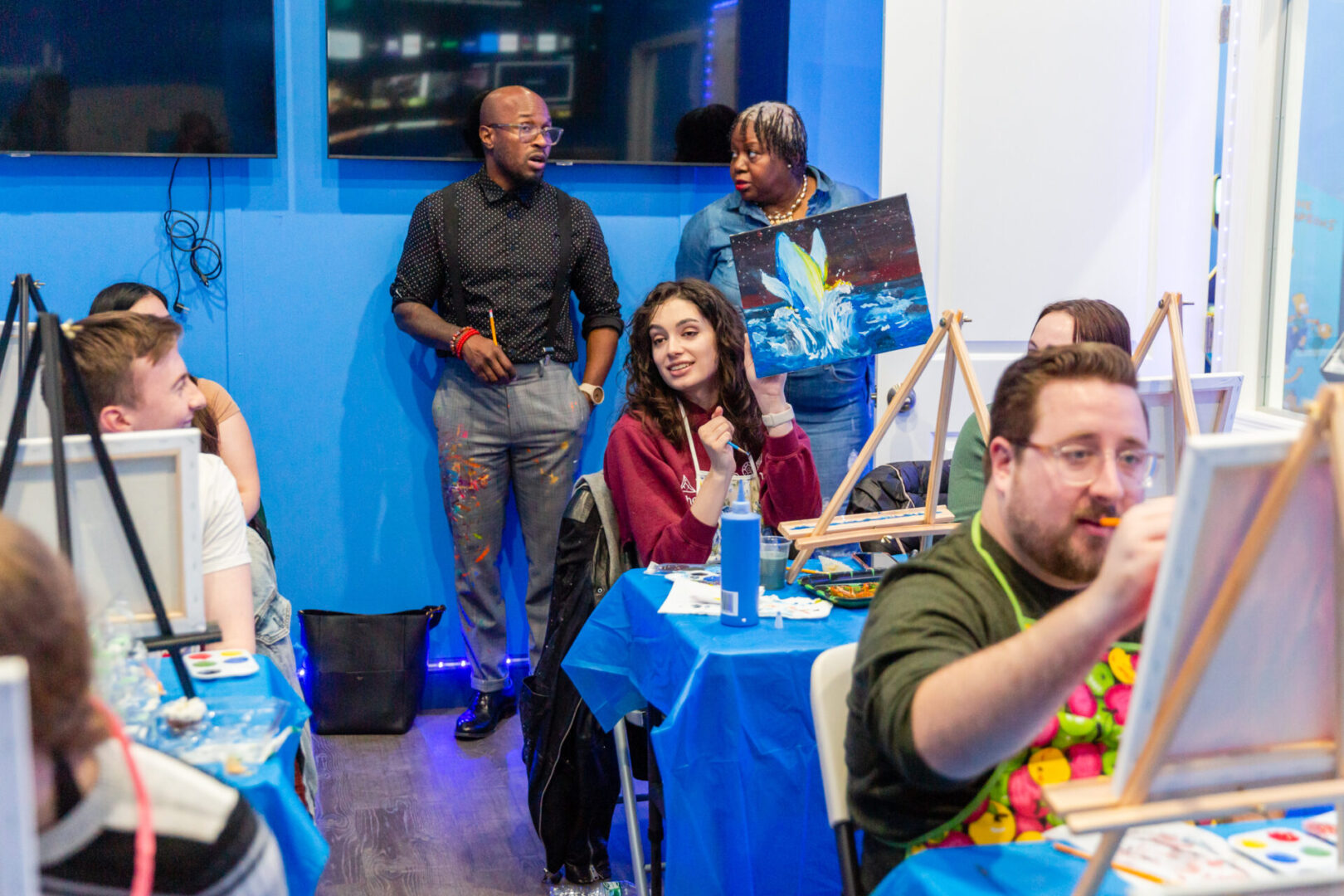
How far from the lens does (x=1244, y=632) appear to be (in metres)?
1.02

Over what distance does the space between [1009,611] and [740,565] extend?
0.68 metres

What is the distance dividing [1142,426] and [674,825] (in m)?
0.97

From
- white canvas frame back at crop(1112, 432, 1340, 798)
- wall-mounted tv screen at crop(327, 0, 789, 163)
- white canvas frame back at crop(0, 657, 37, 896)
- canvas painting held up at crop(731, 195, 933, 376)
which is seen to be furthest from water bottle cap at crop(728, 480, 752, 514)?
wall-mounted tv screen at crop(327, 0, 789, 163)

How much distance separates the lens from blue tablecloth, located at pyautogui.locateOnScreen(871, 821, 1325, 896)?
3.95 feet

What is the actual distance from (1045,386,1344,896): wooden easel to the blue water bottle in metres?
0.96

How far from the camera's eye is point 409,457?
3949 mm

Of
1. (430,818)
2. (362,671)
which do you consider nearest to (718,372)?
(430,818)

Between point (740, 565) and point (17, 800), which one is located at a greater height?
point (17, 800)

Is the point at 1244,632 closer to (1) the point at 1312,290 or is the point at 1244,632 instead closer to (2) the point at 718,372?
(2) the point at 718,372

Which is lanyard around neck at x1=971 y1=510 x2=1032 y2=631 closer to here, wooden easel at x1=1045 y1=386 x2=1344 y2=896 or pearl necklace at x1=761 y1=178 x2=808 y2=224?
wooden easel at x1=1045 y1=386 x2=1344 y2=896

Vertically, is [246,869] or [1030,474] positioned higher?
[1030,474]

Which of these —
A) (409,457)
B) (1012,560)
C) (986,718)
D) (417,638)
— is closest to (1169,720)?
(986,718)

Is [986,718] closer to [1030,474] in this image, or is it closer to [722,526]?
[1030,474]

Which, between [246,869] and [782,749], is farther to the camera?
[782,749]
